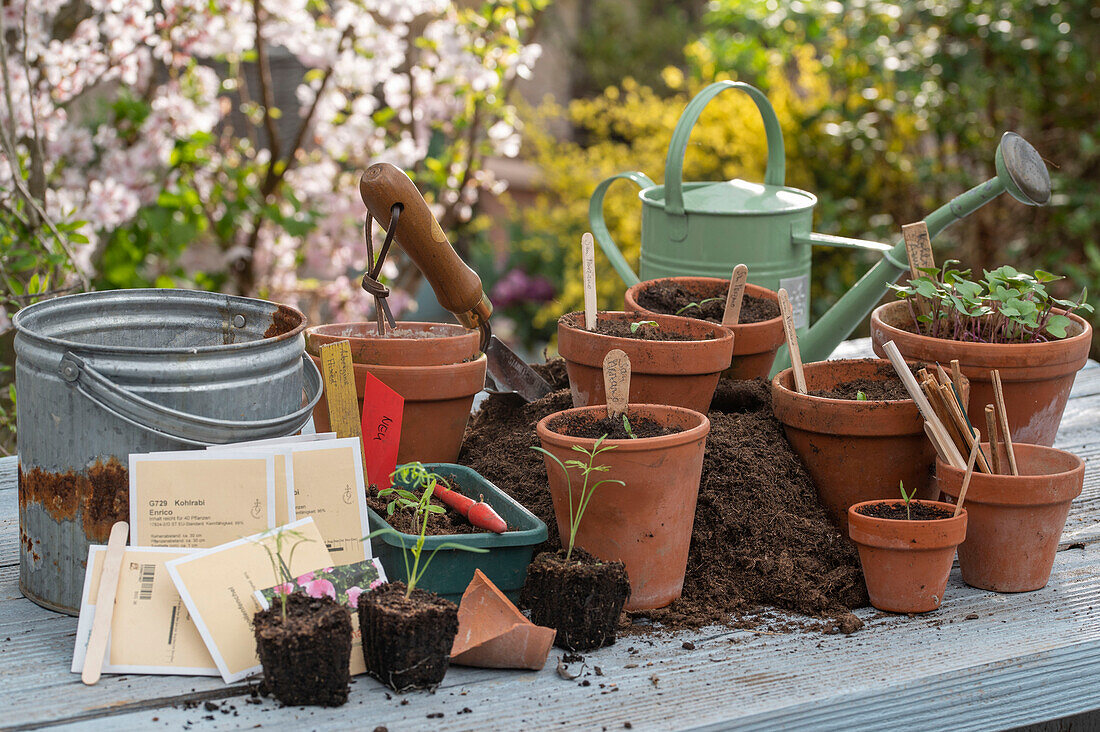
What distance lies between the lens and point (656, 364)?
143 cm

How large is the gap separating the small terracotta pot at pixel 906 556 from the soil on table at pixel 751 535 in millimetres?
49

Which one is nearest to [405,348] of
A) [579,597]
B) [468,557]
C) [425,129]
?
[468,557]

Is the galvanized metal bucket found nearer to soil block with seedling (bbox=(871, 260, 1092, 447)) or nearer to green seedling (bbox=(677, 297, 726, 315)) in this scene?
green seedling (bbox=(677, 297, 726, 315))

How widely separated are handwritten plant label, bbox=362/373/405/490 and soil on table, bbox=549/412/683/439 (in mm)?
274

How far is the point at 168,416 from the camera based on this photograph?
1149 mm

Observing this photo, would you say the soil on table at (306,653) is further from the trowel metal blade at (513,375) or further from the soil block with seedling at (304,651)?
the trowel metal blade at (513,375)

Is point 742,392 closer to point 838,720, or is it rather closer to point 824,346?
point 824,346

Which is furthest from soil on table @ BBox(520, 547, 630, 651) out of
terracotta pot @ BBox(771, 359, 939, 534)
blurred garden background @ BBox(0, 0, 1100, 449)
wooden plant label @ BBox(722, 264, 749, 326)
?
blurred garden background @ BBox(0, 0, 1100, 449)

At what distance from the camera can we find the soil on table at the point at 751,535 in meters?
1.27

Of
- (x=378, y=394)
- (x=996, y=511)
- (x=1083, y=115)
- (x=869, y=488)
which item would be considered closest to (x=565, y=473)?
(x=378, y=394)

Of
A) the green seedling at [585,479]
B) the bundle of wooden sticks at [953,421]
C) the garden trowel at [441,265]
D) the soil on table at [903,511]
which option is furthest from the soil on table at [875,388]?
the garden trowel at [441,265]

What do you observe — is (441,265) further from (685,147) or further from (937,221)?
(937,221)

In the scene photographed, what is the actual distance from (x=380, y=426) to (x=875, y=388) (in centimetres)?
74

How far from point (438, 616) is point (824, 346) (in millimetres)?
1135
